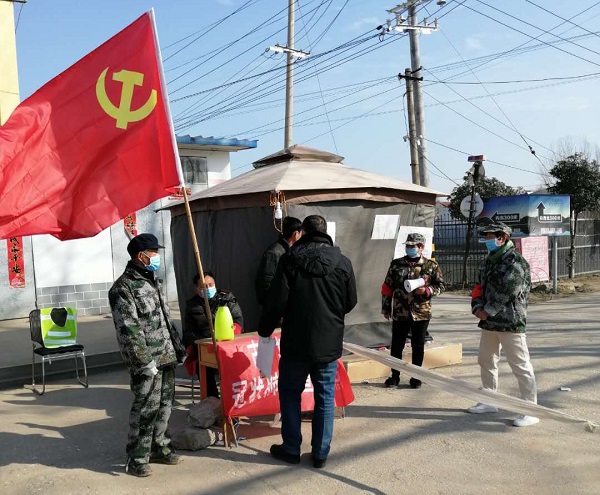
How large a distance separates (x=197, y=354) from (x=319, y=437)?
1893 mm

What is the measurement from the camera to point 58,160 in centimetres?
462

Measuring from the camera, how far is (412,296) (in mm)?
6266

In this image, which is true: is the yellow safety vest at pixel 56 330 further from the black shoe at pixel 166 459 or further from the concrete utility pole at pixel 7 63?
the concrete utility pole at pixel 7 63

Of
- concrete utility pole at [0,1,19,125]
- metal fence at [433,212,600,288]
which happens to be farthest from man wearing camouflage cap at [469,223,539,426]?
metal fence at [433,212,600,288]

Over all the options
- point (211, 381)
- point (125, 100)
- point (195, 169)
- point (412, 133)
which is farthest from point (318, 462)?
point (412, 133)

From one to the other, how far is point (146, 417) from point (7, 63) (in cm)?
1042

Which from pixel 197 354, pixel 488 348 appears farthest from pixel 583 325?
pixel 197 354

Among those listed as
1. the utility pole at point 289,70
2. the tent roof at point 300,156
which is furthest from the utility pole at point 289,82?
the tent roof at point 300,156

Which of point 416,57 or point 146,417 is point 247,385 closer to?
point 146,417

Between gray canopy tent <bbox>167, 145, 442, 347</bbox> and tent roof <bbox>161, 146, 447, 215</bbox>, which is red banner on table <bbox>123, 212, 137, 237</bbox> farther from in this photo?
gray canopy tent <bbox>167, 145, 442, 347</bbox>

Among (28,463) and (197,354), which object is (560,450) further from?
(28,463)

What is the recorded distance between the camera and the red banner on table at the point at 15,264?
1175cm

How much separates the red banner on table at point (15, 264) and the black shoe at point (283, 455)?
9006mm

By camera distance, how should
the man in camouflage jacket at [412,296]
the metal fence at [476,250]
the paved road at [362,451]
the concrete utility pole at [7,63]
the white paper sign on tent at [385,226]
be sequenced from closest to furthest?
the paved road at [362,451] → the man in camouflage jacket at [412,296] → the white paper sign on tent at [385,226] → the concrete utility pole at [7,63] → the metal fence at [476,250]
